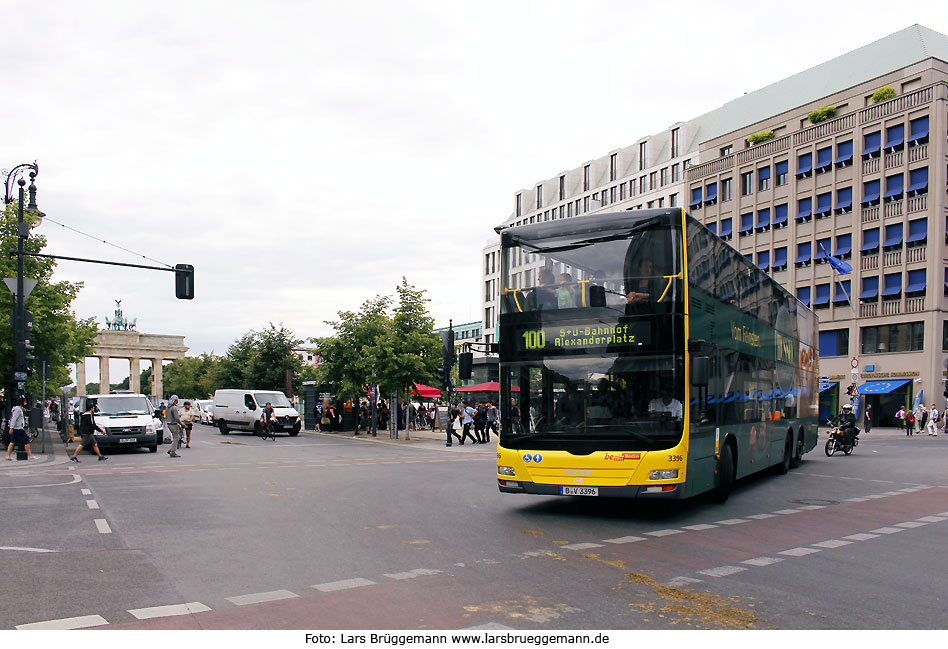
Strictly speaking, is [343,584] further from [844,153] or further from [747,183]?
[747,183]

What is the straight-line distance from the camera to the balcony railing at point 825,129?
55312mm

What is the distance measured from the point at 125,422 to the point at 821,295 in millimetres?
47596

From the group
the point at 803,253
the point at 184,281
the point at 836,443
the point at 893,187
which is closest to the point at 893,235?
the point at 893,187

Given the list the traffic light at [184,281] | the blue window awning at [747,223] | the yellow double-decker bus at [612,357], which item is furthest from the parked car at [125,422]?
the blue window awning at [747,223]

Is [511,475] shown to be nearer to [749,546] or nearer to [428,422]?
[749,546]

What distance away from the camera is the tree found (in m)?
26.9

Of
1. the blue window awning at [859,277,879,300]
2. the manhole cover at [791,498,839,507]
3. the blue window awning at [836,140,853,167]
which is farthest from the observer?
the blue window awning at [836,140,853,167]

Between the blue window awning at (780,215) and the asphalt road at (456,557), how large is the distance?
4755cm

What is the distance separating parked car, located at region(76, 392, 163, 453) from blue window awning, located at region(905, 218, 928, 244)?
148 ft

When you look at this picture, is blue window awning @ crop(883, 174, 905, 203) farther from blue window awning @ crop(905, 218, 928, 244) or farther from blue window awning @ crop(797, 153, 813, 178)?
blue window awning @ crop(797, 153, 813, 178)

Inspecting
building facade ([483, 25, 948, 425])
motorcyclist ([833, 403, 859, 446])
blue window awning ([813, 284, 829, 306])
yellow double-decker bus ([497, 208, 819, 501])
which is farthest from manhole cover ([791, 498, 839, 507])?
blue window awning ([813, 284, 829, 306])

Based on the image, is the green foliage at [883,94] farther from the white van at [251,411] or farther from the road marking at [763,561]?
the road marking at [763,561]

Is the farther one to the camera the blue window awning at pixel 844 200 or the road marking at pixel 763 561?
the blue window awning at pixel 844 200
